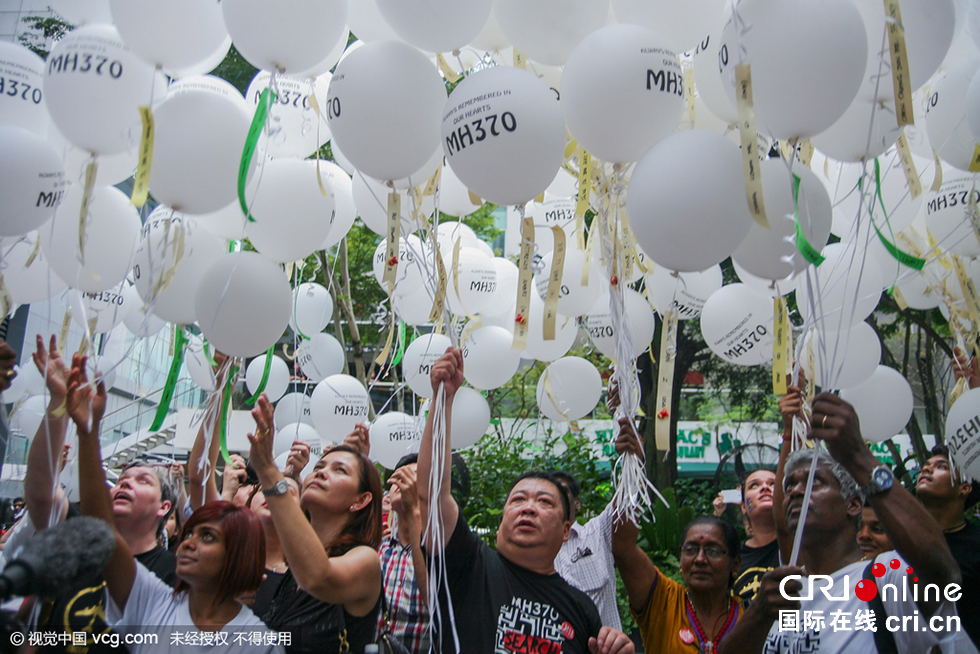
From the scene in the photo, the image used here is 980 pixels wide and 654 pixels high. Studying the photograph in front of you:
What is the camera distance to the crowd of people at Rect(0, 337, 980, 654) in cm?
186

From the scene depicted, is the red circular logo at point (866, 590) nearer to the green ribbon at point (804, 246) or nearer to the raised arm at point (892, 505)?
the raised arm at point (892, 505)

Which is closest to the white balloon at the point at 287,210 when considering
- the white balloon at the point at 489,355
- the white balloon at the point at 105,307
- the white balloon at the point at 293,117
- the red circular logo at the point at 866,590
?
the white balloon at the point at 293,117

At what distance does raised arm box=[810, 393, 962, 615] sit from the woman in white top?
62.9 inches

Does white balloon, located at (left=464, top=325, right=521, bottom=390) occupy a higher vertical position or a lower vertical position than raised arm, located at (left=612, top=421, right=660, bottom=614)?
higher

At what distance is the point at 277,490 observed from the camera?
6.49 feet

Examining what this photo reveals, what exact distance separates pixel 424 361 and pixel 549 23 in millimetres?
2028

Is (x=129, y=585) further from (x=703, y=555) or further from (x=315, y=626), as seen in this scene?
(x=703, y=555)

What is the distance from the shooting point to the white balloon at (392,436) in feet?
13.7

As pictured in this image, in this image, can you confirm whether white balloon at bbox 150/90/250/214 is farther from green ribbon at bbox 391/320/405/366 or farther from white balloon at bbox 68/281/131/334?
green ribbon at bbox 391/320/405/366

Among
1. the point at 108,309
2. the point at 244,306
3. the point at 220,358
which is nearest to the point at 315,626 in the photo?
the point at 244,306

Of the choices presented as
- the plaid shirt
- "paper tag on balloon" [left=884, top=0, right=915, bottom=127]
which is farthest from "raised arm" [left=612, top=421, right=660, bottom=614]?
"paper tag on balloon" [left=884, top=0, right=915, bottom=127]

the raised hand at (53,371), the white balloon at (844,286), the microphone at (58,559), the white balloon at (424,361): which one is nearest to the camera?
the microphone at (58,559)

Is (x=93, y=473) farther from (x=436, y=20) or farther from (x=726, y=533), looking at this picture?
(x=726, y=533)

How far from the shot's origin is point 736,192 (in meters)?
1.83
